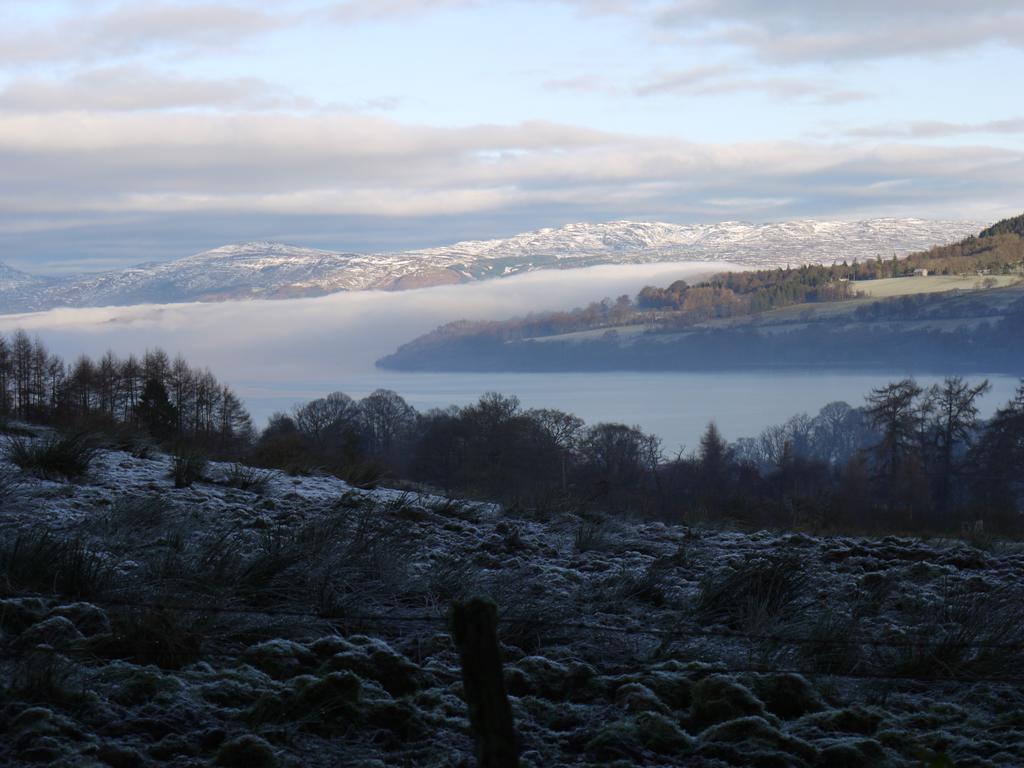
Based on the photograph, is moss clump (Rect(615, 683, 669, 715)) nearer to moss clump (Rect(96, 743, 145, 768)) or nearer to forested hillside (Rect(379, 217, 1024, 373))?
moss clump (Rect(96, 743, 145, 768))

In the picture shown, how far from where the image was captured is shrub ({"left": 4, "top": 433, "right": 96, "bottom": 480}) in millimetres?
9109

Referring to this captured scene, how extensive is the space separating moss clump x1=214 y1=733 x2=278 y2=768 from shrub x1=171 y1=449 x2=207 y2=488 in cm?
674

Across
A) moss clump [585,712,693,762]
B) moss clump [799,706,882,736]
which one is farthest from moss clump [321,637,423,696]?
moss clump [799,706,882,736]

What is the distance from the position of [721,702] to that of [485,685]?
191 centimetres

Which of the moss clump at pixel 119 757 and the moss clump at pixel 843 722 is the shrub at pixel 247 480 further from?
the moss clump at pixel 843 722

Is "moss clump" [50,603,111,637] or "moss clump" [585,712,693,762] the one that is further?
"moss clump" [50,603,111,637]

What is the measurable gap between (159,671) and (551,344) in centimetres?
18494

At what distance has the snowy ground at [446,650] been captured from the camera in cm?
364

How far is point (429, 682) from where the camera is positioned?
4.35 m

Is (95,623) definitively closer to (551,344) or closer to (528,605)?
(528,605)

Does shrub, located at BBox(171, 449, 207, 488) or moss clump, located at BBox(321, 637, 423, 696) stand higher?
shrub, located at BBox(171, 449, 207, 488)

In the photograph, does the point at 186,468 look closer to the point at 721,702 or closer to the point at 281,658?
the point at 281,658

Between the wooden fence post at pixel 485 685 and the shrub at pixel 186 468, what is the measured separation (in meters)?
7.91

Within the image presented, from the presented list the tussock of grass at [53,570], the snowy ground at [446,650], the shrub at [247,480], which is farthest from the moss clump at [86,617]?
the shrub at [247,480]
